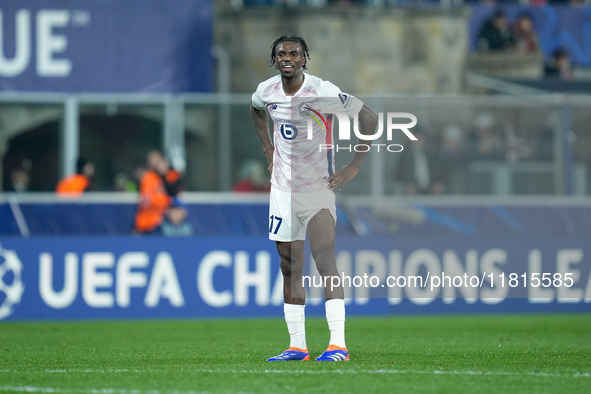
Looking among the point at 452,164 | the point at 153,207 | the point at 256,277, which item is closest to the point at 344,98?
the point at 256,277

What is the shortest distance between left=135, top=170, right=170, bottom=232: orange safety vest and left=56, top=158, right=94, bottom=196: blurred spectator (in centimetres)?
75

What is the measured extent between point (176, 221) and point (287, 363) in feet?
21.6

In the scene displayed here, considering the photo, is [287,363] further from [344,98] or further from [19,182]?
[19,182]

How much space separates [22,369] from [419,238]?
288 inches

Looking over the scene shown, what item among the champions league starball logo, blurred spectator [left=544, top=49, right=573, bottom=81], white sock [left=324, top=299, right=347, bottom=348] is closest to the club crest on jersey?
white sock [left=324, top=299, right=347, bottom=348]

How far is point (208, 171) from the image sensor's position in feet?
49.2

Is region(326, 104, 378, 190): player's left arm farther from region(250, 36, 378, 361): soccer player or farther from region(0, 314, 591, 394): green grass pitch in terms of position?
region(0, 314, 591, 394): green grass pitch

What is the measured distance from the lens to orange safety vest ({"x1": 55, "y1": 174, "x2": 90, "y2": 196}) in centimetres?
1423

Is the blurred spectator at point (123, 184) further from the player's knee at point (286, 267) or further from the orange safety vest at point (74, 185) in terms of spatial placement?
the player's knee at point (286, 267)

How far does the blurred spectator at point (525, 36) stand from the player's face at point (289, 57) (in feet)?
40.8

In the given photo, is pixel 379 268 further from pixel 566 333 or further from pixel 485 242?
pixel 566 333

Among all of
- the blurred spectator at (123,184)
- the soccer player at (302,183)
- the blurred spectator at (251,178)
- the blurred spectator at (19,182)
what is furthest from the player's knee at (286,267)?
the blurred spectator at (19,182)

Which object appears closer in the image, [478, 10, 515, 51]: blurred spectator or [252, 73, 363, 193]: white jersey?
[252, 73, 363, 193]: white jersey

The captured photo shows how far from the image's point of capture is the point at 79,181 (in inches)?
564
